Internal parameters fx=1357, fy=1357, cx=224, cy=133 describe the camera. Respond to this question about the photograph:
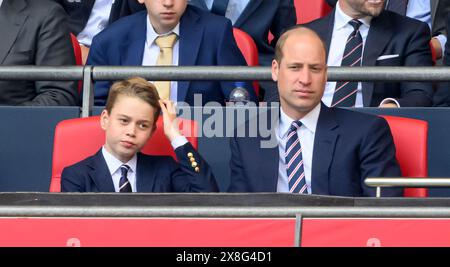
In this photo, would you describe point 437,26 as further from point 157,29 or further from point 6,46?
point 6,46

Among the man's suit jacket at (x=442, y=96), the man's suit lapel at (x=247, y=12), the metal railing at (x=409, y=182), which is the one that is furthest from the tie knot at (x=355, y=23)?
the metal railing at (x=409, y=182)

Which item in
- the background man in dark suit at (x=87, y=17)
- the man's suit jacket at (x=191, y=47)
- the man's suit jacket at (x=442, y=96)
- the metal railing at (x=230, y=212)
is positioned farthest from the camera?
the background man in dark suit at (x=87, y=17)

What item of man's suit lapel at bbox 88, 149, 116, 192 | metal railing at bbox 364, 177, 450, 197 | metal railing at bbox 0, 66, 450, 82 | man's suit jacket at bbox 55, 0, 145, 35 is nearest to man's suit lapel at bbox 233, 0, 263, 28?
man's suit jacket at bbox 55, 0, 145, 35

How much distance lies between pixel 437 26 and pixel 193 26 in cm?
191

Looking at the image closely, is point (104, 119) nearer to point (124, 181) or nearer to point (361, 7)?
point (124, 181)

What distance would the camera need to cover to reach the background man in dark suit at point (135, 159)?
607 centimetres

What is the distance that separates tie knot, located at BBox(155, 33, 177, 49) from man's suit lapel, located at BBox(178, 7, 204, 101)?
0.06m

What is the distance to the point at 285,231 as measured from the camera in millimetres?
4457

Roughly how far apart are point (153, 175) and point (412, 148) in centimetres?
117

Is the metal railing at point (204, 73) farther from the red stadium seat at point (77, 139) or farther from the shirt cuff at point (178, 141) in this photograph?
the shirt cuff at point (178, 141)

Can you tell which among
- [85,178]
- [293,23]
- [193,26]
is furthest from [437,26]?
[85,178]

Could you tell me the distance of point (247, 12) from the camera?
8180 mm

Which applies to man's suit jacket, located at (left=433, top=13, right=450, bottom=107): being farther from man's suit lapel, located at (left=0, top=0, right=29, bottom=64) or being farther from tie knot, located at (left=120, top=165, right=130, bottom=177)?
man's suit lapel, located at (left=0, top=0, right=29, bottom=64)

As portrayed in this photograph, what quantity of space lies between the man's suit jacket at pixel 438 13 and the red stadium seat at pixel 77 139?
2492mm
